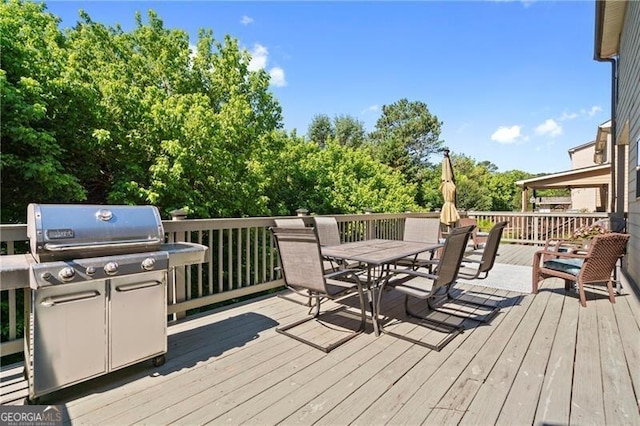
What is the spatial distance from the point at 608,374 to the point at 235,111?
10.2 metres


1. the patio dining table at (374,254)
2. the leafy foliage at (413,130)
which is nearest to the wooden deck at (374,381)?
the patio dining table at (374,254)

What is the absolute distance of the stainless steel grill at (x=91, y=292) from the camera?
1.90 m

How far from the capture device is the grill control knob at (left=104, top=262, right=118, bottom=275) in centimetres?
209

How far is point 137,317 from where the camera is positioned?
2260mm

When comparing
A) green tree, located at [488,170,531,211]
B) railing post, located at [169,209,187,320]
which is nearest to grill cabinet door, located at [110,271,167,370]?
railing post, located at [169,209,187,320]

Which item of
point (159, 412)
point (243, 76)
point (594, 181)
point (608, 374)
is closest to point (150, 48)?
point (243, 76)

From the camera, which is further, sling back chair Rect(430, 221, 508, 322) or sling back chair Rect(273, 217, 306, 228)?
sling back chair Rect(273, 217, 306, 228)

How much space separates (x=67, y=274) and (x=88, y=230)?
283mm

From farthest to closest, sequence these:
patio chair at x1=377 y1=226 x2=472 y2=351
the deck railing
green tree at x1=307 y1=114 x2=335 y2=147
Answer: green tree at x1=307 y1=114 x2=335 y2=147 < patio chair at x1=377 y1=226 x2=472 y2=351 < the deck railing

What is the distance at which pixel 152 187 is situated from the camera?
26.1 ft

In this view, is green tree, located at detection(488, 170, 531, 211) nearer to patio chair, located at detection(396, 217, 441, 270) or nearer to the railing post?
patio chair, located at detection(396, 217, 441, 270)

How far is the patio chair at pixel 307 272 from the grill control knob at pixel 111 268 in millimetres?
1335

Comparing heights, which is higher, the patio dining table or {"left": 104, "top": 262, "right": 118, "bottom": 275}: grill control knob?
{"left": 104, "top": 262, "right": 118, "bottom": 275}: grill control knob

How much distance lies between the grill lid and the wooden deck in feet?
2.90
